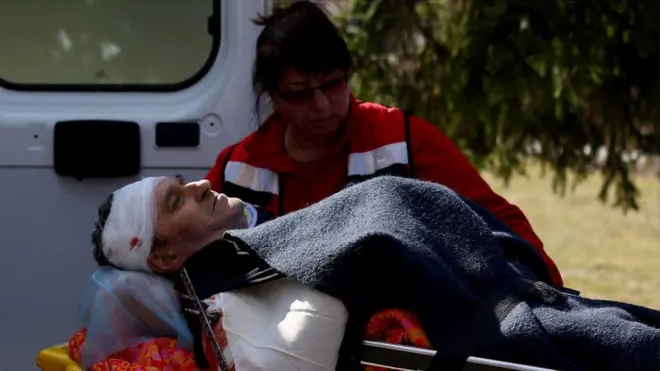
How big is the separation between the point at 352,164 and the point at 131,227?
0.69 metres

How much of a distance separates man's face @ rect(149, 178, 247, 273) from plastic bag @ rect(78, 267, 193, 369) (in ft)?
0.18

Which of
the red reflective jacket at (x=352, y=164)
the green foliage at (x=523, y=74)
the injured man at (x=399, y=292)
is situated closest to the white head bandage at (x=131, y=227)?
the injured man at (x=399, y=292)

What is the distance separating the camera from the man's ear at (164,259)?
256 centimetres

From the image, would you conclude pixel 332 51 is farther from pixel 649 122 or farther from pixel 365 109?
pixel 649 122

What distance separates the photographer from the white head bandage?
253 centimetres

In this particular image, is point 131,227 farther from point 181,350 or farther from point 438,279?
point 438,279

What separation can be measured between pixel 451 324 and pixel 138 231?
2.60ft

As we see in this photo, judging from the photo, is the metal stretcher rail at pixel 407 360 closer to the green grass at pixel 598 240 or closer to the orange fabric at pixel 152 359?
the orange fabric at pixel 152 359

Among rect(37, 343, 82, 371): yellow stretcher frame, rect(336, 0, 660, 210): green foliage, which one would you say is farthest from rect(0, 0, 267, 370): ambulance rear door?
rect(336, 0, 660, 210): green foliage

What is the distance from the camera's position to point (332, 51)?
2.96 meters

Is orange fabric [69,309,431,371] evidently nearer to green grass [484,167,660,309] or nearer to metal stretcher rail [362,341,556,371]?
metal stretcher rail [362,341,556,371]

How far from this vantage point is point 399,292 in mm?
2156

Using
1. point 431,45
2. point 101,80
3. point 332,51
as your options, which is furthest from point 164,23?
point 431,45

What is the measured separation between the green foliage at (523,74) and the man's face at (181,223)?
2.56m
